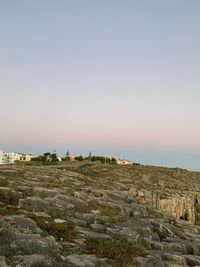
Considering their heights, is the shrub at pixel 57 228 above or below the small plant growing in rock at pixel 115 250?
above

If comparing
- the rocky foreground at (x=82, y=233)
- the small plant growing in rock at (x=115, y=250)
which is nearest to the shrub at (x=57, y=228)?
the rocky foreground at (x=82, y=233)

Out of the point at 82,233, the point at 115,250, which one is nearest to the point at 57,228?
the point at 82,233

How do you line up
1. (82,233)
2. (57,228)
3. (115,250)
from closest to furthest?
(115,250) → (57,228) → (82,233)

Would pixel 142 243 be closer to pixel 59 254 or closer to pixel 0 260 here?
pixel 59 254

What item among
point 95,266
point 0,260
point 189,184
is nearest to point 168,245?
point 95,266

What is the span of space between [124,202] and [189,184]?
48.0 m

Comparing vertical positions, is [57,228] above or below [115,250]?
above

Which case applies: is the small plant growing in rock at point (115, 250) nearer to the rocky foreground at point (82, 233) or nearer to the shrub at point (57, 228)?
the rocky foreground at point (82, 233)

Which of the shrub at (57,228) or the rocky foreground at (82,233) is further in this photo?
the shrub at (57,228)

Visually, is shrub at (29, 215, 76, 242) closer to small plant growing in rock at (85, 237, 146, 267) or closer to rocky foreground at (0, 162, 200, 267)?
rocky foreground at (0, 162, 200, 267)

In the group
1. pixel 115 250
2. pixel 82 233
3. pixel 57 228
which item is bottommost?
pixel 115 250

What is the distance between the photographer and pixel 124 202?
3625 centimetres

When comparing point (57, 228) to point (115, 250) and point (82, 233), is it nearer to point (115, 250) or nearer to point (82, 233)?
point (82, 233)

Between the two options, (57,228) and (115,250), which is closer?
(115,250)
